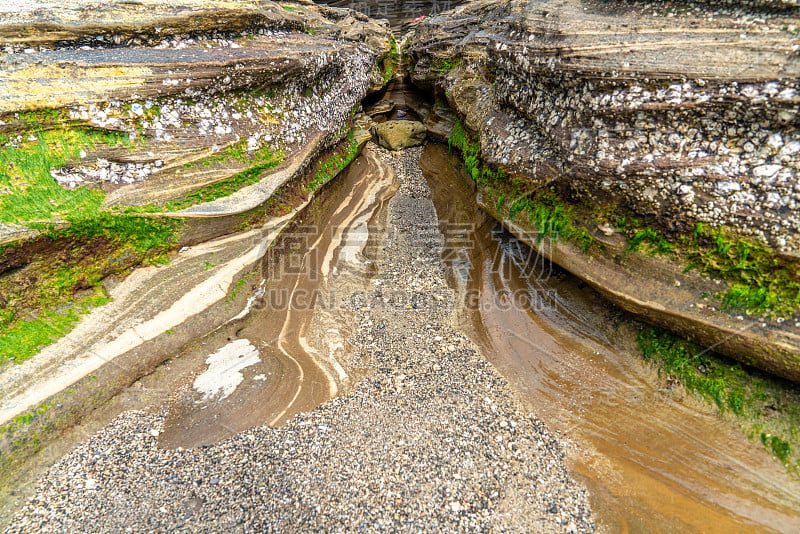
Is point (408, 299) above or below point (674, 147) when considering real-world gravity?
below

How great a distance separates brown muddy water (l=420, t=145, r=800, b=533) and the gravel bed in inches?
12.7

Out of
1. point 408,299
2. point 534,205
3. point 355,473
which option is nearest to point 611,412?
point 534,205

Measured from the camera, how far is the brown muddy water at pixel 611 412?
11.1 ft

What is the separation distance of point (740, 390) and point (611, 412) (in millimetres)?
1147

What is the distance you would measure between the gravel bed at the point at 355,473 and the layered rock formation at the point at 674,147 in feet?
6.21

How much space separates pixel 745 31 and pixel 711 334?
8.75 feet

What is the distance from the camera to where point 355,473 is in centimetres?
367

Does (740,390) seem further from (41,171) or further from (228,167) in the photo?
(41,171)
